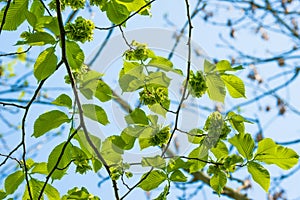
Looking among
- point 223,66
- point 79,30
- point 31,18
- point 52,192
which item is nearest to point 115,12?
point 79,30

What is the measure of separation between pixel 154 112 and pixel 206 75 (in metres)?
0.16

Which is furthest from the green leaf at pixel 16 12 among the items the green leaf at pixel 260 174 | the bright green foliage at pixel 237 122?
the green leaf at pixel 260 174

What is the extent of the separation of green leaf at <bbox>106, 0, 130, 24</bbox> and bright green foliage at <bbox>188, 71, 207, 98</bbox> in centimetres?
24

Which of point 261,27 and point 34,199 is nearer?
point 34,199

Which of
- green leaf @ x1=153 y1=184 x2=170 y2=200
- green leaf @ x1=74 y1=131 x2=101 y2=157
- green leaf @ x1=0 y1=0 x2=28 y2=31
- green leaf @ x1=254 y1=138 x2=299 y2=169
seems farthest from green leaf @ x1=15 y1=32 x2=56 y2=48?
green leaf @ x1=254 y1=138 x2=299 y2=169

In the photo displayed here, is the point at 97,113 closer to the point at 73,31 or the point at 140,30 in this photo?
the point at 73,31

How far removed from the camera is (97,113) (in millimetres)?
1178

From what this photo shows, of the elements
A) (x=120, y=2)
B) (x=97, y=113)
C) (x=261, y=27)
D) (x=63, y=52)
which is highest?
(x=261, y=27)

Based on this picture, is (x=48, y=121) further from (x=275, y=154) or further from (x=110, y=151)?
(x=275, y=154)

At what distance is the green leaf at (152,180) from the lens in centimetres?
121

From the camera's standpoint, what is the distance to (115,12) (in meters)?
1.25

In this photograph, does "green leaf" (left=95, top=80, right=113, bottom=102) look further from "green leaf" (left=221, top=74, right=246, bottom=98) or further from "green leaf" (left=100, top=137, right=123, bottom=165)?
"green leaf" (left=221, top=74, right=246, bottom=98)

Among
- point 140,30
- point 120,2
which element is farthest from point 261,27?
point 120,2

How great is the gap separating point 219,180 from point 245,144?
0.12 m
